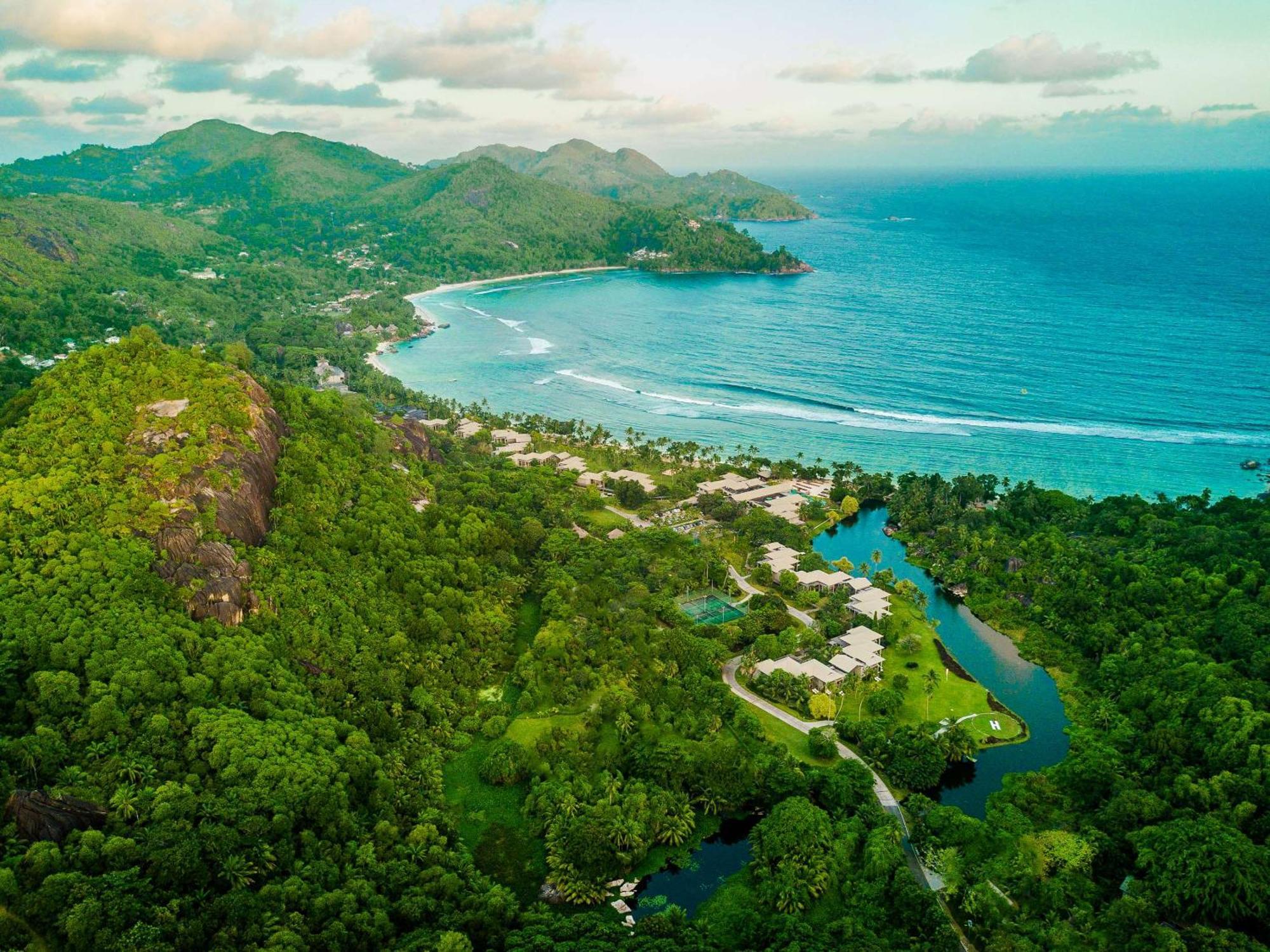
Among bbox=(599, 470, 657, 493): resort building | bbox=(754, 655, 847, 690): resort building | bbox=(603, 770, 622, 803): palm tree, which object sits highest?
bbox=(599, 470, 657, 493): resort building

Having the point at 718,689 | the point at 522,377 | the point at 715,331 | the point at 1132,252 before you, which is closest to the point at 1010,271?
the point at 1132,252

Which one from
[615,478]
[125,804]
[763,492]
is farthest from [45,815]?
[763,492]

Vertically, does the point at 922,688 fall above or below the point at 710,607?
below

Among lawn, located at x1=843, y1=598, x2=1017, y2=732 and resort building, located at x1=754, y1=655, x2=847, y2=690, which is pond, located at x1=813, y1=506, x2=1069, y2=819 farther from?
resort building, located at x1=754, y1=655, x2=847, y2=690

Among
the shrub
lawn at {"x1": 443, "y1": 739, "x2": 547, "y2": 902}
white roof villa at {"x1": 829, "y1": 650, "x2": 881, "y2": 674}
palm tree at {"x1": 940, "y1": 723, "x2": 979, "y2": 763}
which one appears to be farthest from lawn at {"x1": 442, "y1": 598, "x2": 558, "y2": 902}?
palm tree at {"x1": 940, "y1": 723, "x2": 979, "y2": 763}

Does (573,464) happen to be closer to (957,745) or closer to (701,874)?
(957,745)

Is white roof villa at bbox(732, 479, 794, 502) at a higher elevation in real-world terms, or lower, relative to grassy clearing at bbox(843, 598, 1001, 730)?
higher
